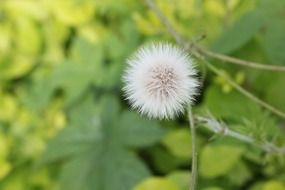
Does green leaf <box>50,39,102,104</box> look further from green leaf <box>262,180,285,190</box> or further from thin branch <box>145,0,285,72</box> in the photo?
green leaf <box>262,180,285,190</box>

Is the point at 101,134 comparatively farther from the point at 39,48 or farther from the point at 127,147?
the point at 39,48

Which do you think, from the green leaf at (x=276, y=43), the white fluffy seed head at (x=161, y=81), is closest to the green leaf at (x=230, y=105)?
the green leaf at (x=276, y=43)

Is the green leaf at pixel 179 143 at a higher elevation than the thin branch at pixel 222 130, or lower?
higher

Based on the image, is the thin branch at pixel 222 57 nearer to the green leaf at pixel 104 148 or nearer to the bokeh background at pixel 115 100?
the bokeh background at pixel 115 100

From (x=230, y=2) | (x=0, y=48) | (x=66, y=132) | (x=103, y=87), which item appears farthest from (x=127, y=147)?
(x=0, y=48)

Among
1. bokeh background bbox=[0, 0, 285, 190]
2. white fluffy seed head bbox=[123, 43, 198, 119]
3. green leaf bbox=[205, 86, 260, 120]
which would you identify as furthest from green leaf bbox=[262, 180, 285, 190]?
white fluffy seed head bbox=[123, 43, 198, 119]

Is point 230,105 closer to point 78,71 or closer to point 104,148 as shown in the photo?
point 104,148
